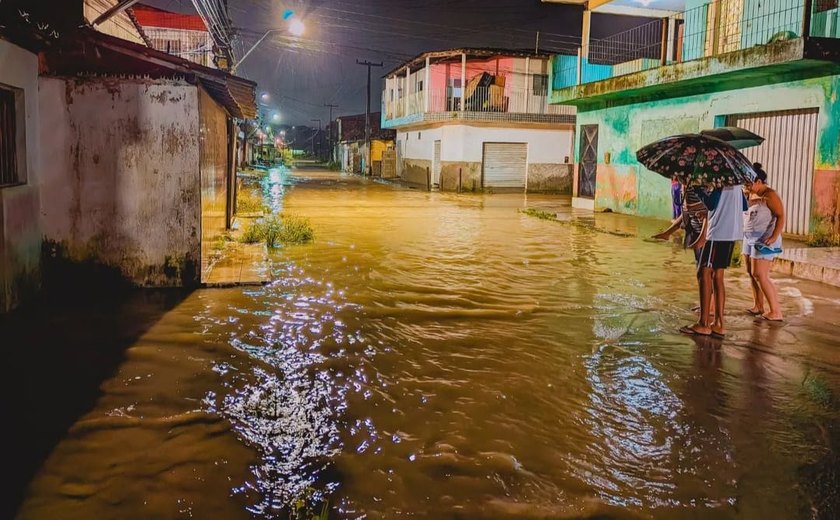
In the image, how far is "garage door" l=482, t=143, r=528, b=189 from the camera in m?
32.5

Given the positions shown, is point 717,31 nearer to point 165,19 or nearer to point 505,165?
point 505,165

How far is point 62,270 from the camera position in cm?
803

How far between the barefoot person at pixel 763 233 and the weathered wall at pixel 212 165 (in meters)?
6.71

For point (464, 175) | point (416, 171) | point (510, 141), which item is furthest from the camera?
point (416, 171)

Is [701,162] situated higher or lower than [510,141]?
lower

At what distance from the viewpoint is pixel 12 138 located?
23.3 ft

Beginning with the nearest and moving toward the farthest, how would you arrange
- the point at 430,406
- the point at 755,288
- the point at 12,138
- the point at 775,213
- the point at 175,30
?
the point at 430,406 < the point at 12,138 < the point at 775,213 < the point at 755,288 < the point at 175,30

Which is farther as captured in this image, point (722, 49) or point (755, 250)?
point (722, 49)

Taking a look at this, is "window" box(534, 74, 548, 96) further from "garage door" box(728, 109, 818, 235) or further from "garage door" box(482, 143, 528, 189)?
"garage door" box(728, 109, 818, 235)

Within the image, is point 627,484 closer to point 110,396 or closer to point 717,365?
point 717,365

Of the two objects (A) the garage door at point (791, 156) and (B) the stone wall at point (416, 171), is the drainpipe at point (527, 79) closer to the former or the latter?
(B) the stone wall at point (416, 171)

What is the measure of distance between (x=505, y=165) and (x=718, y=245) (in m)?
26.4

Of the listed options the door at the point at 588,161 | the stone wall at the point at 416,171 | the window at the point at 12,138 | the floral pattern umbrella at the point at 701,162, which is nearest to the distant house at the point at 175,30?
the stone wall at the point at 416,171

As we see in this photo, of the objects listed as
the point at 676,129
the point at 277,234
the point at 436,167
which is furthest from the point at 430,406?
the point at 436,167
